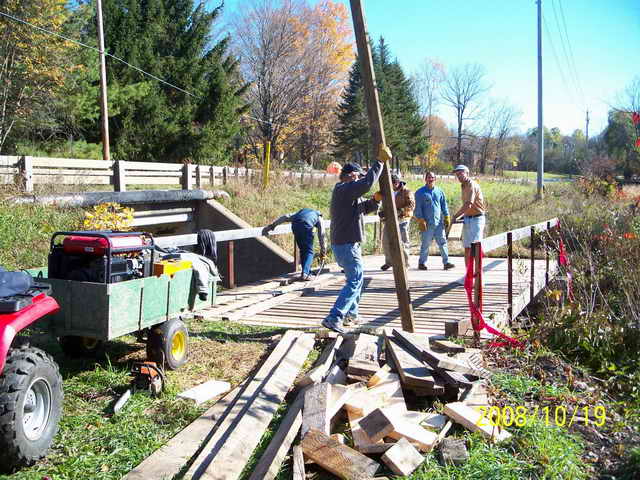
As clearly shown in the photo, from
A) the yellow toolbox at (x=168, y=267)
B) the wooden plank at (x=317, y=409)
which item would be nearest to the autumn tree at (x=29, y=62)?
the yellow toolbox at (x=168, y=267)

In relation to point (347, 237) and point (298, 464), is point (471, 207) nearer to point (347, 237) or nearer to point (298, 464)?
point (347, 237)

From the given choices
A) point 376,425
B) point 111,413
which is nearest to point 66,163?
point 111,413

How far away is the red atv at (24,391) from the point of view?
3.35 m

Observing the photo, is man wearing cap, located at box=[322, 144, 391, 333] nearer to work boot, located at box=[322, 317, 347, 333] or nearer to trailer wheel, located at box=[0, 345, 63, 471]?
work boot, located at box=[322, 317, 347, 333]

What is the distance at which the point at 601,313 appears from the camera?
6.09 meters

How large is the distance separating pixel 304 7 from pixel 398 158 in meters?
17.3

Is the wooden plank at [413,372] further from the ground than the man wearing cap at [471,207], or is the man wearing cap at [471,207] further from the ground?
the man wearing cap at [471,207]

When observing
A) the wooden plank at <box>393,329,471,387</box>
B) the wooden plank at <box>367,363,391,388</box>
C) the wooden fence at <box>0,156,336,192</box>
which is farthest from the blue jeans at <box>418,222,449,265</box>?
the wooden fence at <box>0,156,336,192</box>

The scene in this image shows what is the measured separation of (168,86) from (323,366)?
88.1ft

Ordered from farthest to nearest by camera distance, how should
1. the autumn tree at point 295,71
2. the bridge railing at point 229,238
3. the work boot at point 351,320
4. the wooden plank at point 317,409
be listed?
the autumn tree at point 295,71 → the bridge railing at point 229,238 → the work boot at point 351,320 → the wooden plank at point 317,409

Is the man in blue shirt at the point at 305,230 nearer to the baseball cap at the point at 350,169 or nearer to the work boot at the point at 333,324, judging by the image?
the baseball cap at the point at 350,169

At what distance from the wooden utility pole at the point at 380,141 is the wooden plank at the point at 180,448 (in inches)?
88.2

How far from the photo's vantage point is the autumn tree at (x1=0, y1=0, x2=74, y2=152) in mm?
18344

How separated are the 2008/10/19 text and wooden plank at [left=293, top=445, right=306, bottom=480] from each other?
1286 millimetres
